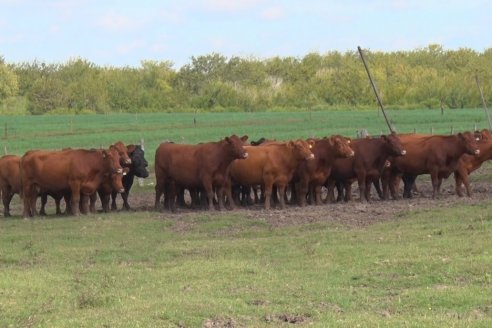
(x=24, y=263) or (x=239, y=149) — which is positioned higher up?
(x=239, y=149)

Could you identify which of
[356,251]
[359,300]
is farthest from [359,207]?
[359,300]

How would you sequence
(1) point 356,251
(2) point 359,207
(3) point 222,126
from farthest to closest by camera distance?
(3) point 222,126 → (2) point 359,207 → (1) point 356,251

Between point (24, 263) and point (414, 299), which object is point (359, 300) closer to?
point (414, 299)

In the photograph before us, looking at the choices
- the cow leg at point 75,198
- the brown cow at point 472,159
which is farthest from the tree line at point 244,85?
the cow leg at point 75,198

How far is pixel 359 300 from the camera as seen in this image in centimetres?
988

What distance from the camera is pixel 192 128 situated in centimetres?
5256

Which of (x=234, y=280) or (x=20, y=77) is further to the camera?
(x=20, y=77)

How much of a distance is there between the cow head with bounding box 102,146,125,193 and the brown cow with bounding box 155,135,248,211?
4.11ft

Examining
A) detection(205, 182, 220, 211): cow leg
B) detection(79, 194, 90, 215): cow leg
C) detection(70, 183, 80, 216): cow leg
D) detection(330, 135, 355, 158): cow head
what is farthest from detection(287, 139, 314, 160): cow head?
detection(70, 183, 80, 216): cow leg

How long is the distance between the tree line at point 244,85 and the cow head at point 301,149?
5327 centimetres

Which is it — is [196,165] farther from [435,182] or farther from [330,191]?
[435,182]

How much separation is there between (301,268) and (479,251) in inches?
97.1

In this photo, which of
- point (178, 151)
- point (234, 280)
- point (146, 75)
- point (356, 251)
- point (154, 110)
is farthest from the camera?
point (146, 75)

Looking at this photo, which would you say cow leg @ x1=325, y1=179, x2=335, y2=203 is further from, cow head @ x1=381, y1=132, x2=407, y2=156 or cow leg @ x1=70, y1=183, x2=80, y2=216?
cow leg @ x1=70, y1=183, x2=80, y2=216
